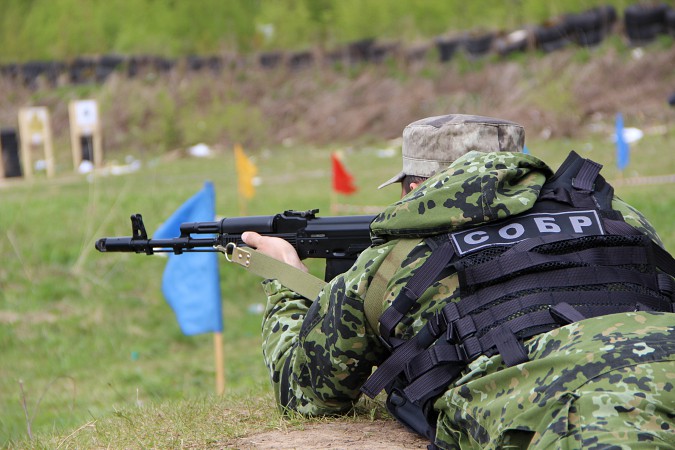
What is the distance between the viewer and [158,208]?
35.6 feet

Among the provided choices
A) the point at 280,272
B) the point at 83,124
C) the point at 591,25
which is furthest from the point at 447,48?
the point at 280,272

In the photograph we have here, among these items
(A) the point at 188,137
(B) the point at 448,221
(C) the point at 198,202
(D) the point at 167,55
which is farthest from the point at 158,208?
(D) the point at 167,55

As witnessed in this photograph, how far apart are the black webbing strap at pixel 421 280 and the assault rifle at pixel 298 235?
87cm

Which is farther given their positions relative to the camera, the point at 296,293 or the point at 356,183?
the point at 356,183

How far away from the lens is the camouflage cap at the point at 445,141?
3.01 meters

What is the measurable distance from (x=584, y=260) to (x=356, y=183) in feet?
37.3

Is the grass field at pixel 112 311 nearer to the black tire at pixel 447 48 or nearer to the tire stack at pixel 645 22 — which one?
the tire stack at pixel 645 22

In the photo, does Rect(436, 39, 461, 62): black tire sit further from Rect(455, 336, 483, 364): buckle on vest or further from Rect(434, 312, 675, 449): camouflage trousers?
Rect(434, 312, 675, 449): camouflage trousers

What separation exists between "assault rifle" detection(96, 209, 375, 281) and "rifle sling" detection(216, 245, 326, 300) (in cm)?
12

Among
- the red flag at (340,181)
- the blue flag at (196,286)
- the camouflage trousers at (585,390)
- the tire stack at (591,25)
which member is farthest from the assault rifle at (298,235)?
the tire stack at (591,25)

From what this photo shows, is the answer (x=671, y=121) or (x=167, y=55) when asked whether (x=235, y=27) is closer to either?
(x=167, y=55)

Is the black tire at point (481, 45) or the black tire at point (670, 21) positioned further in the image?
the black tire at point (481, 45)

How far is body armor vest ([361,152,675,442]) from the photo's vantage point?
7.74ft

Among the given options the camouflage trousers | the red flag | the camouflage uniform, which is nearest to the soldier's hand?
the camouflage uniform
